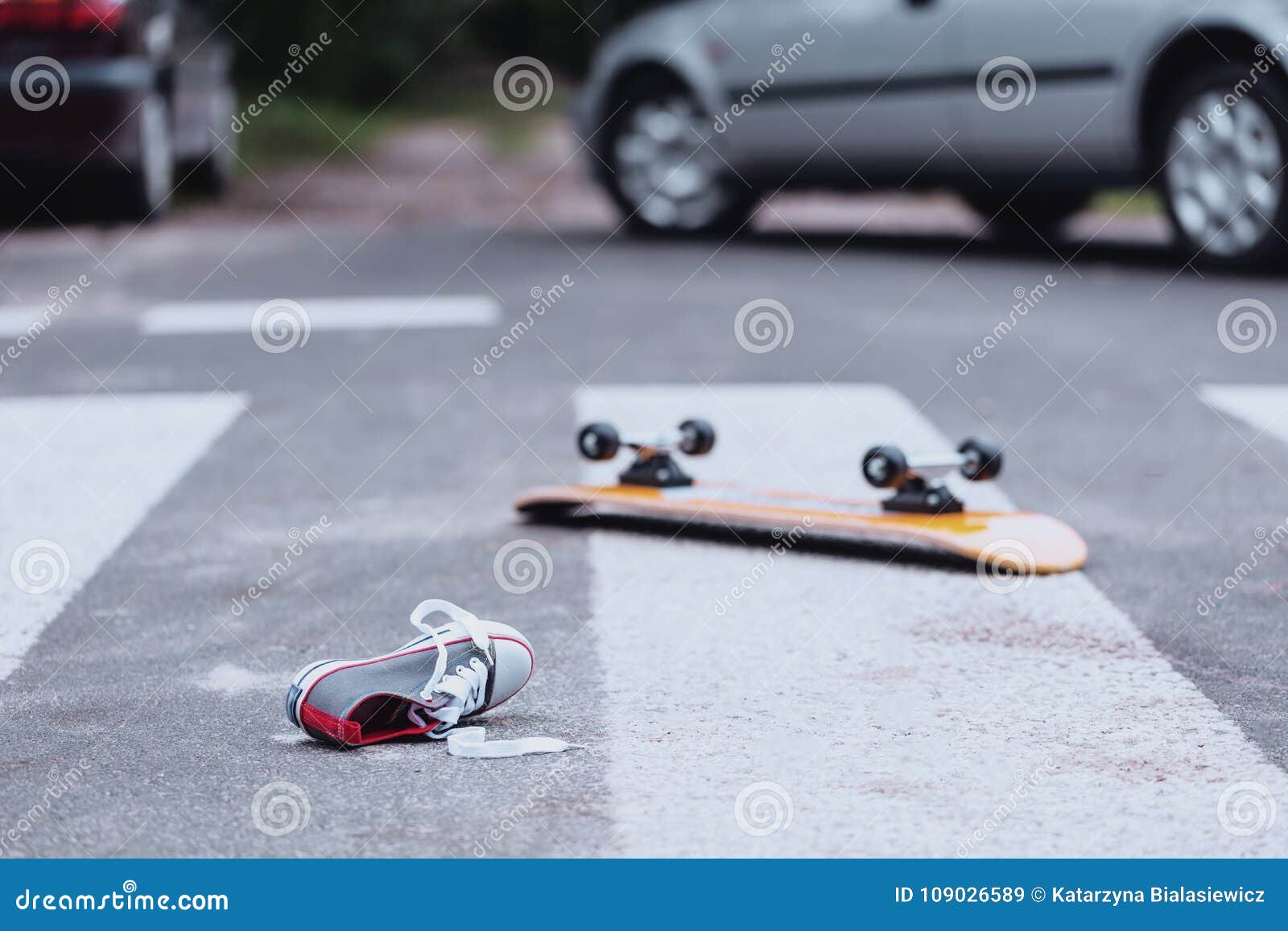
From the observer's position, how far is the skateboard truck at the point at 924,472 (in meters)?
4.36

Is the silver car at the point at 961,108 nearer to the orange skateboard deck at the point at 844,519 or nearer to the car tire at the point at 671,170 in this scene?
the car tire at the point at 671,170

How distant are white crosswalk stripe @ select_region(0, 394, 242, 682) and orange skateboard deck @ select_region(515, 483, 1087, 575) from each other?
1078mm

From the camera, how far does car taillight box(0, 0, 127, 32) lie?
962 cm

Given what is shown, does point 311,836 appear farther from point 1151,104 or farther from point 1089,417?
point 1151,104

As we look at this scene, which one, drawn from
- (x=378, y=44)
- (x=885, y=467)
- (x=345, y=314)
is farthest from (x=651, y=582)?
(x=378, y=44)
